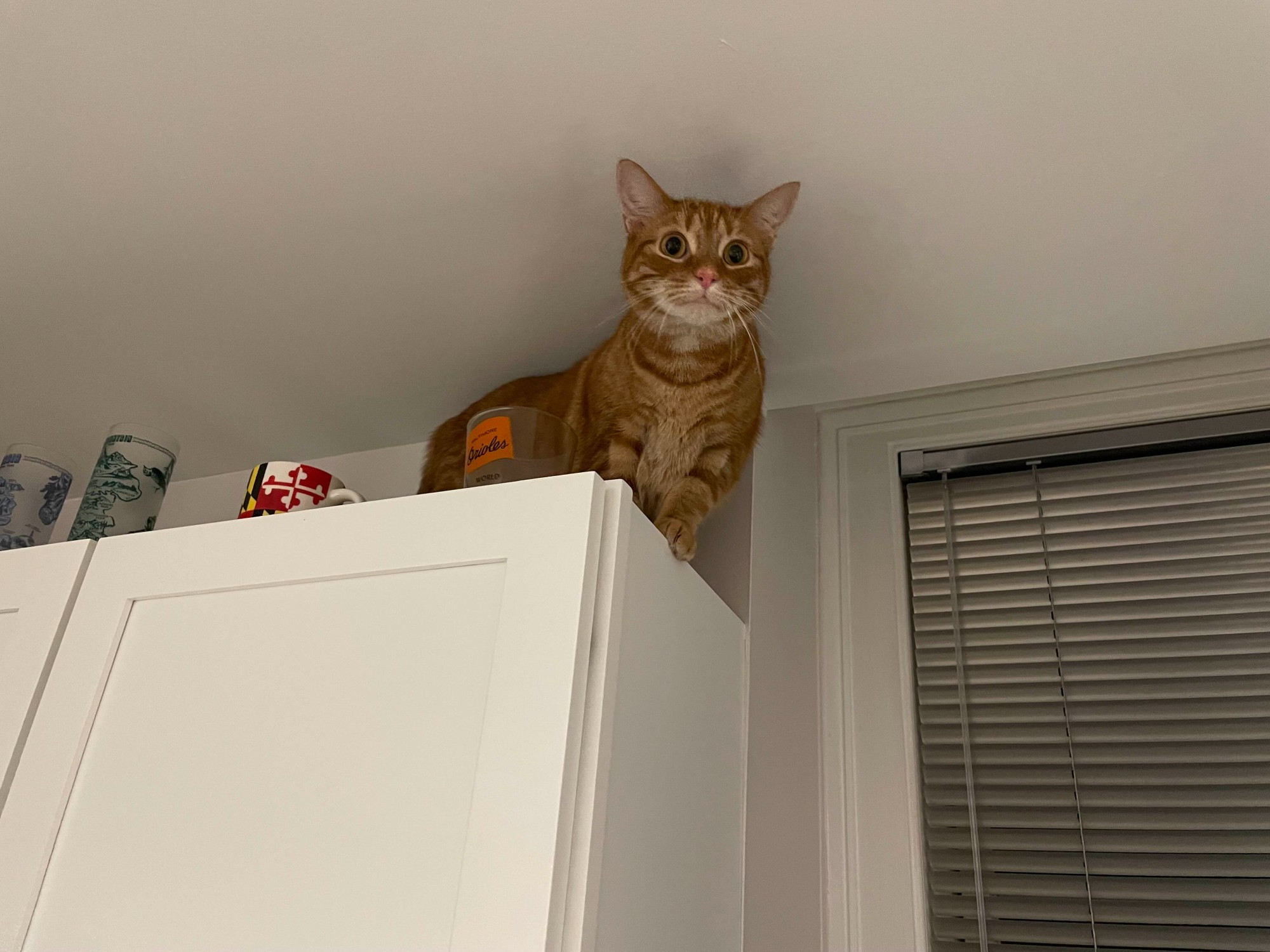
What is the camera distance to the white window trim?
3.82ft

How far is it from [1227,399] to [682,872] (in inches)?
38.6

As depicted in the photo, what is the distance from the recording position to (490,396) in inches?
58.2

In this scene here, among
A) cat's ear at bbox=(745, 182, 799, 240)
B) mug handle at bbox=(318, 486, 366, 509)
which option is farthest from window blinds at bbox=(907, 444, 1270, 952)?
mug handle at bbox=(318, 486, 366, 509)

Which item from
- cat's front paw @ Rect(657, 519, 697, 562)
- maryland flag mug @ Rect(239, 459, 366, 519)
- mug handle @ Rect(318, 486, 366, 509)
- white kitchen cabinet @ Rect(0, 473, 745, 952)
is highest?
maryland flag mug @ Rect(239, 459, 366, 519)

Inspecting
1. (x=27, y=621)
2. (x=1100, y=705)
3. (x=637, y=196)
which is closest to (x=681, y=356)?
(x=637, y=196)

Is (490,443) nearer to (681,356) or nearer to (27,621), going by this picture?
(681,356)

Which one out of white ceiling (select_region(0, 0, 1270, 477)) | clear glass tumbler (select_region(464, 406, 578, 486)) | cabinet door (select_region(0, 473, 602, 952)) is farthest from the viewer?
clear glass tumbler (select_region(464, 406, 578, 486))

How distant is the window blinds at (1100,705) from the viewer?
1.13 meters

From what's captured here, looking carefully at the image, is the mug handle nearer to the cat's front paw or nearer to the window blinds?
the cat's front paw

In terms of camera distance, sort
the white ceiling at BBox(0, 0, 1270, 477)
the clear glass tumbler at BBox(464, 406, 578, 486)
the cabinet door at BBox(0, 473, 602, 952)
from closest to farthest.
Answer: the cabinet door at BBox(0, 473, 602, 952)
the white ceiling at BBox(0, 0, 1270, 477)
the clear glass tumbler at BBox(464, 406, 578, 486)

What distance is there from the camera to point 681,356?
118 cm

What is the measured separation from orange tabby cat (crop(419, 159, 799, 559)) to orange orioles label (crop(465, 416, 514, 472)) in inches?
4.9

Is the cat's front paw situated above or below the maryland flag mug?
below

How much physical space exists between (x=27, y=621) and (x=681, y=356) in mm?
850
